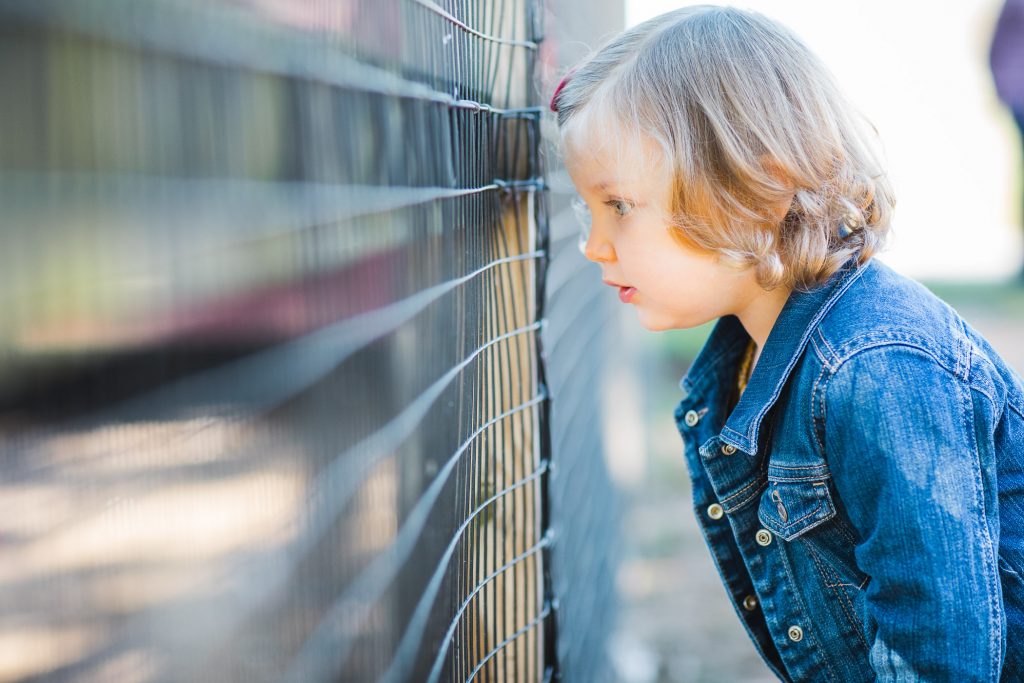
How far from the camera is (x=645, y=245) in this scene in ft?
4.74

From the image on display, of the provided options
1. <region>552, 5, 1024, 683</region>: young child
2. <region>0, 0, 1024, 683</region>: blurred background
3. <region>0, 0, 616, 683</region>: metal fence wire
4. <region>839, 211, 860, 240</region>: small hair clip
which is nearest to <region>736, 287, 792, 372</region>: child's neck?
<region>552, 5, 1024, 683</region>: young child

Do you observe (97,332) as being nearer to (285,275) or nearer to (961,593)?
(285,275)

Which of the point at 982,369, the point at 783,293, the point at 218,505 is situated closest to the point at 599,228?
the point at 783,293

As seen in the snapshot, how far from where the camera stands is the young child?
1.22 m

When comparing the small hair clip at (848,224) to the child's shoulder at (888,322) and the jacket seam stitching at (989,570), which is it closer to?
the child's shoulder at (888,322)

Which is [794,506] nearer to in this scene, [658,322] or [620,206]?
[658,322]

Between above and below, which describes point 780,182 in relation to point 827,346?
above

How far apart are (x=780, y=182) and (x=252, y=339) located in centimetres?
96

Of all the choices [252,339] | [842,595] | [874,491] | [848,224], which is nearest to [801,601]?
[842,595]

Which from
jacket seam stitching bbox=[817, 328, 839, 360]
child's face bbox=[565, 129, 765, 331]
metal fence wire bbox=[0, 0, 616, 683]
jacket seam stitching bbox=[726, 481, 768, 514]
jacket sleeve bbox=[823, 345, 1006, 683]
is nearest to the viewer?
metal fence wire bbox=[0, 0, 616, 683]

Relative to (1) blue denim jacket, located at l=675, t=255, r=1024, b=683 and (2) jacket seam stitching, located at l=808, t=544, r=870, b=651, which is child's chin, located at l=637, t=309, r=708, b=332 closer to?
(1) blue denim jacket, located at l=675, t=255, r=1024, b=683

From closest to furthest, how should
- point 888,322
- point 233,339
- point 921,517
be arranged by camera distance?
1. point 233,339
2. point 921,517
3. point 888,322

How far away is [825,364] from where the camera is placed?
1334mm

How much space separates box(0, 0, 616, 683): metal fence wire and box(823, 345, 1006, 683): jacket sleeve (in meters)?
0.50
